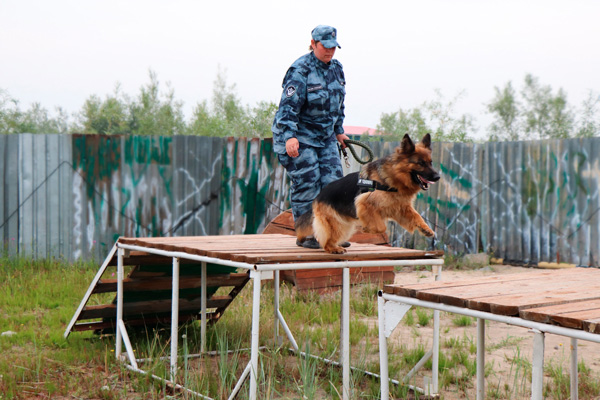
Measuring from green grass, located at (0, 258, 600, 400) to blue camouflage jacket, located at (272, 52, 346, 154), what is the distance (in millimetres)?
1438

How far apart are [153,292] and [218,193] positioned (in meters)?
4.14

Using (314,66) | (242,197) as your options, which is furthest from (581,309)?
(242,197)

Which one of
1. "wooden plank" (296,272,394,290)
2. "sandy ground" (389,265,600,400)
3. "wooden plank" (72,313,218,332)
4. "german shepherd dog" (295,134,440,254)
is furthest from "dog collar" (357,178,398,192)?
"wooden plank" (296,272,394,290)

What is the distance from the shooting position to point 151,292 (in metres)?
5.14

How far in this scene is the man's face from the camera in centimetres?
430

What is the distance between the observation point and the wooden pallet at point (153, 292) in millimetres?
4828

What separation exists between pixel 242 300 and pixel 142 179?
327 centimetres

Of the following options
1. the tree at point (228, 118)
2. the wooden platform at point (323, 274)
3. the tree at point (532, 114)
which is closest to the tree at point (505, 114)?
the tree at point (532, 114)

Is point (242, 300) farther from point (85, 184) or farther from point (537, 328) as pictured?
point (537, 328)

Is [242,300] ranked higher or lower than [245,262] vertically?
lower

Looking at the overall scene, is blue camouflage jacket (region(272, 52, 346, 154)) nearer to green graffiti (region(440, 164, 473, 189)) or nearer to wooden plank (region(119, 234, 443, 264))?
wooden plank (region(119, 234, 443, 264))

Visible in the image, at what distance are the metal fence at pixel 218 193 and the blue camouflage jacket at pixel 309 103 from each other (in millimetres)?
4879

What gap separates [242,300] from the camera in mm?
6453

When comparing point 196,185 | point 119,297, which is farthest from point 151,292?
point 196,185
